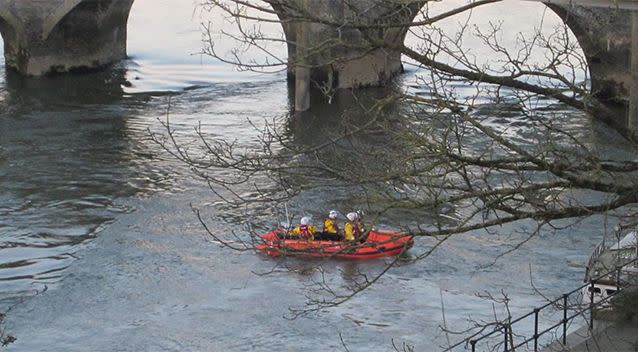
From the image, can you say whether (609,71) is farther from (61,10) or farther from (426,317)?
(426,317)

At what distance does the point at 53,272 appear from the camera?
2114 centimetres

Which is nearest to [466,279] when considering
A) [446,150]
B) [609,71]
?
[446,150]

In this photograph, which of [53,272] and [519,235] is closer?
[53,272]

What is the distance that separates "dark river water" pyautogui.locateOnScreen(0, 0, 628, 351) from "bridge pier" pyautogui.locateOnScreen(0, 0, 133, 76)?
5.78 meters

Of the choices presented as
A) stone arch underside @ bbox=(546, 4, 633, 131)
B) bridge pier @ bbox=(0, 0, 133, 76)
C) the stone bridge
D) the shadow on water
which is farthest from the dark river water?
bridge pier @ bbox=(0, 0, 133, 76)

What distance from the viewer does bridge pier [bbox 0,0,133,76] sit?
3738cm

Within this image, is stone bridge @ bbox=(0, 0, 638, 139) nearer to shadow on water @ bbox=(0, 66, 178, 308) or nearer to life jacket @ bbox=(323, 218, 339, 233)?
shadow on water @ bbox=(0, 66, 178, 308)

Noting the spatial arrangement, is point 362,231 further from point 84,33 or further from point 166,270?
point 84,33

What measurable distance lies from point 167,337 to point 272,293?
2.42 m

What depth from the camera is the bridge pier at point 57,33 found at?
3738 cm

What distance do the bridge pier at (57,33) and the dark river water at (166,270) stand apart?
228 inches

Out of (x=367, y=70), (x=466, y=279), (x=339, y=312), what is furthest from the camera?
(x=367, y=70)

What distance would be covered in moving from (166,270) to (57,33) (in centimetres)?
1875

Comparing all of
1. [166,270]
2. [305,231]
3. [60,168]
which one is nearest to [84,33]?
[60,168]
